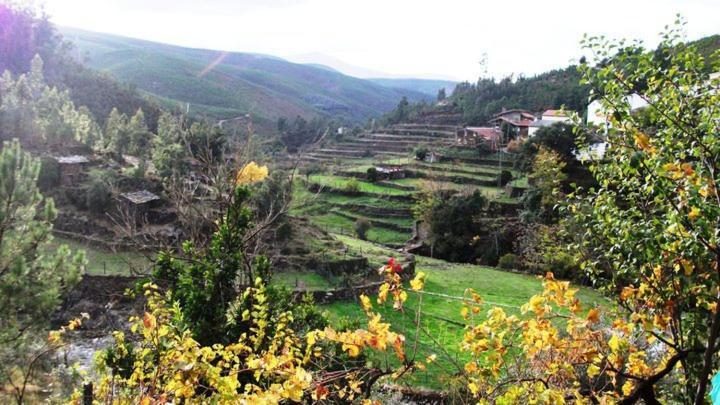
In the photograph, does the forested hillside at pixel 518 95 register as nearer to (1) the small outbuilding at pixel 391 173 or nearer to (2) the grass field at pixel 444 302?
(1) the small outbuilding at pixel 391 173

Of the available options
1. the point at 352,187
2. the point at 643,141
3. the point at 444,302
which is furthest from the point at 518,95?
the point at 643,141

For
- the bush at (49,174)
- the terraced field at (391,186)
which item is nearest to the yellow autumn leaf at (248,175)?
the terraced field at (391,186)

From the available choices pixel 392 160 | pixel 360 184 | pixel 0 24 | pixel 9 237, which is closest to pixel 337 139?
pixel 392 160

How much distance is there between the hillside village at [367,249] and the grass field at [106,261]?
4.6 inches

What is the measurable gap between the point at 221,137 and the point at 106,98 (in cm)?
3706

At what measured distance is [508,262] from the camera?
86.7ft

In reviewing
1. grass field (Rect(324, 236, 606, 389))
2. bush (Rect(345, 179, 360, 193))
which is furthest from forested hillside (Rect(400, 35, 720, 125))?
grass field (Rect(324, 236, 606, 389))

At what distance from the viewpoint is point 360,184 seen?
40719 millimetres

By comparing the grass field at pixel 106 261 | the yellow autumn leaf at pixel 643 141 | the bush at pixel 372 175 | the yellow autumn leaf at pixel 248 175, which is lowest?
the grass field at pixel 106 261

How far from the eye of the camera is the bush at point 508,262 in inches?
1041

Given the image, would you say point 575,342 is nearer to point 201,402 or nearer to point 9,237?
point 201,402

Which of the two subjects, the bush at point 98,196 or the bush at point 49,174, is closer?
the bush at point 98,196

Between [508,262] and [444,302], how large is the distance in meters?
8.00

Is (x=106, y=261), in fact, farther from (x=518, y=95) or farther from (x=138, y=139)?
(x=518, y=95)
